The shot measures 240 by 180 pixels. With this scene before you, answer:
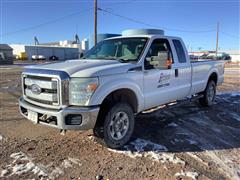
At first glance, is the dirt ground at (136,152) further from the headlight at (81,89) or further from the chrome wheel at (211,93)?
the chrome wheel at (211,93)

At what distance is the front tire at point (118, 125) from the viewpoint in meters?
4.34

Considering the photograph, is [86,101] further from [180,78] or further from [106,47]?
[180,78]

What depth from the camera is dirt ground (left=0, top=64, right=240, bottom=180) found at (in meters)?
3.70

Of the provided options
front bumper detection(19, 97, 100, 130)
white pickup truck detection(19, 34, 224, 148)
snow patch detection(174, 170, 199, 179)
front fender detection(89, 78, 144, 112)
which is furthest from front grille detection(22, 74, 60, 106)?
snow patch detection(174, 170, 199, 179)

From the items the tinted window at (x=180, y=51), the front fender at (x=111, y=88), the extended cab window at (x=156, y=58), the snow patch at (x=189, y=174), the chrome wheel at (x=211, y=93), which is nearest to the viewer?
the snow patch at (x=189, y=174)

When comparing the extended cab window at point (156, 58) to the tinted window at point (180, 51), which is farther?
the tinted window at point (180, 51)

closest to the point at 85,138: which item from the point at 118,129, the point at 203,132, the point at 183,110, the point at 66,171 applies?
the point at 118,129

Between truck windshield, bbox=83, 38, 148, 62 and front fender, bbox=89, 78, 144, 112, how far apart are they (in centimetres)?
58

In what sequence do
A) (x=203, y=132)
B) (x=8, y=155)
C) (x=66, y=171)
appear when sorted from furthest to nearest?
(x=203, y=132), (x=8, y=155), (x=66, y=171)

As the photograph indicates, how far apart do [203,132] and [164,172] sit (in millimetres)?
2178

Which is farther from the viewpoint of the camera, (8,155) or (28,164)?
(8,155)

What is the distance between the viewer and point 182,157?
4.26 m

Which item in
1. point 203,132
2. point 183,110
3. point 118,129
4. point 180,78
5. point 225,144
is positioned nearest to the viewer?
point 118,129

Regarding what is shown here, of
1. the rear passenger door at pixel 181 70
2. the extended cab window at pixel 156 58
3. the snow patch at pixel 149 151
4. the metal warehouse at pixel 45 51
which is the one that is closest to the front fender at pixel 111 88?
the extended cab window at pixel 156 58
